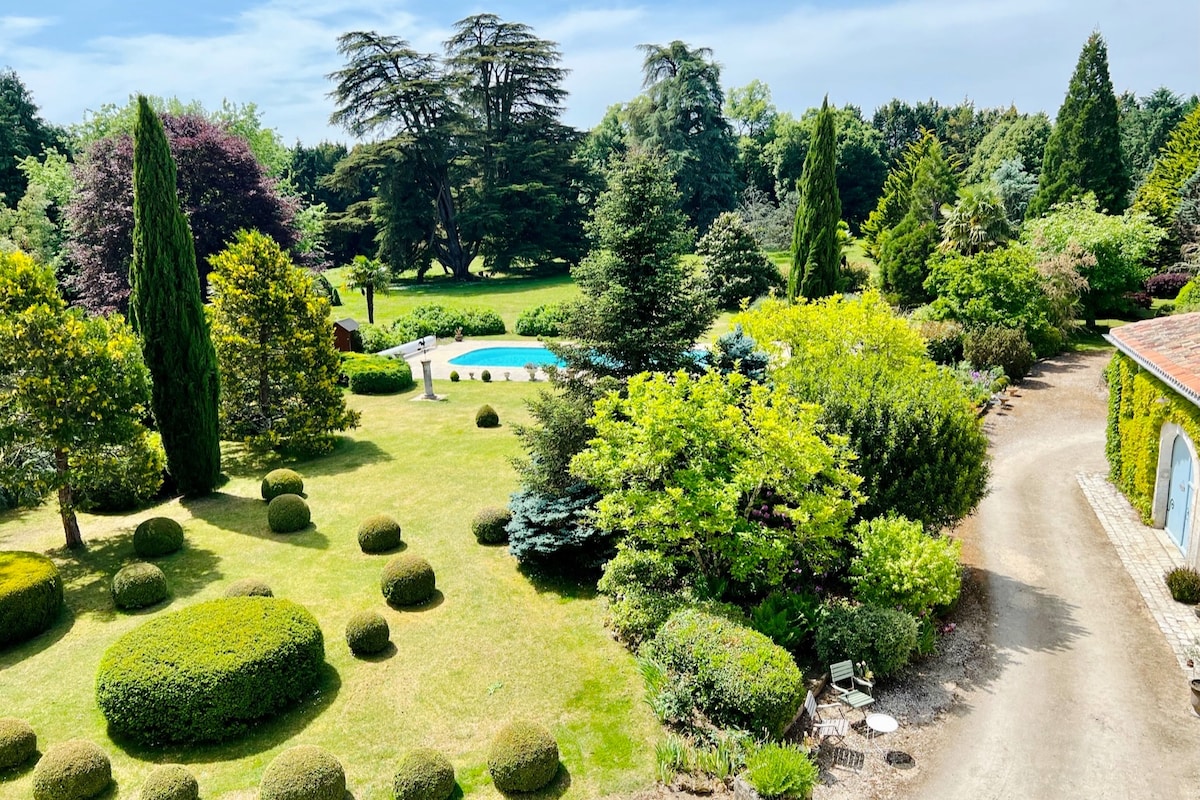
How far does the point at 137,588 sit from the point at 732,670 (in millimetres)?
12259

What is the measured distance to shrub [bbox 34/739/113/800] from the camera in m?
9.77

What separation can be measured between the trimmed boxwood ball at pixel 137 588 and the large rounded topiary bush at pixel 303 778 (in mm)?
7124

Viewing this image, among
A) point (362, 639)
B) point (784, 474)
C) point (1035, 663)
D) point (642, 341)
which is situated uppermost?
point (642, 341)

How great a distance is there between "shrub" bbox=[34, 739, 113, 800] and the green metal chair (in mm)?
11185

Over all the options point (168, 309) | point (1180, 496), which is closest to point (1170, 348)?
point (1180, 496)

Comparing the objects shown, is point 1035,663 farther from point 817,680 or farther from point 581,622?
point 581,622

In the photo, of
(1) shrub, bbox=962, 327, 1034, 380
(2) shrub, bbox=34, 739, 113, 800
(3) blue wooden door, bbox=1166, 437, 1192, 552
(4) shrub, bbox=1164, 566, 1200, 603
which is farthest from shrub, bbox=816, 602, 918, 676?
(1) shrub, bbox=962, 327, 1034, 380

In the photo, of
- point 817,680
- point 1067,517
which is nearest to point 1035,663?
point 817,680

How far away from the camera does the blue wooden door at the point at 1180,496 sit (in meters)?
16.7

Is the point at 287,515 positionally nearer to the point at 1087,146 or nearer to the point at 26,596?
the point at 26,596

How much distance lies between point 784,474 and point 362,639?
27.7 feet

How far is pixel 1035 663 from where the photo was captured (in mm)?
13461

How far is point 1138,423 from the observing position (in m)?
19.2

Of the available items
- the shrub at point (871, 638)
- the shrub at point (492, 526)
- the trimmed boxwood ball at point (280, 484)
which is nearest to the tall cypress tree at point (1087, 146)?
the shrub at point (871, 638)
